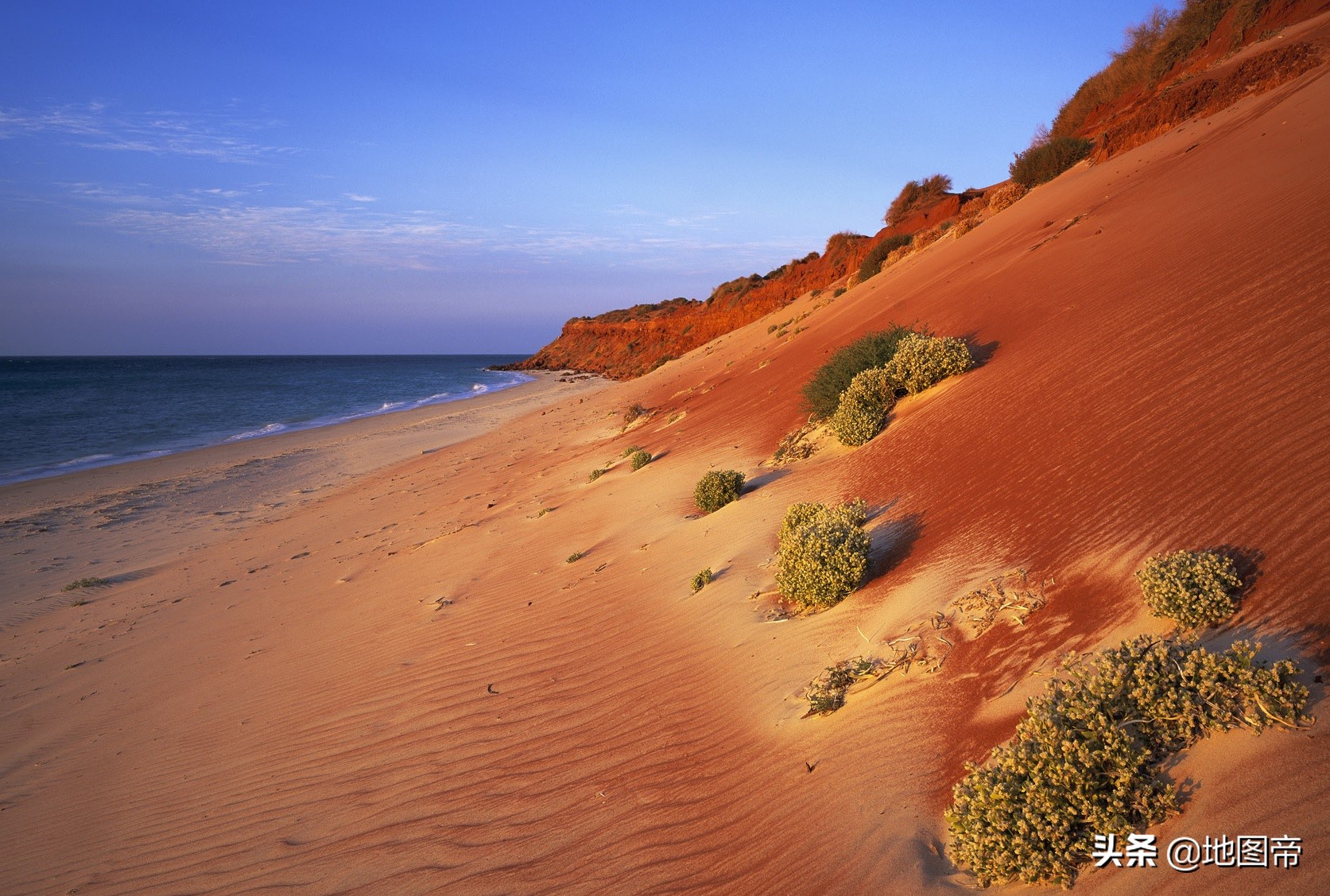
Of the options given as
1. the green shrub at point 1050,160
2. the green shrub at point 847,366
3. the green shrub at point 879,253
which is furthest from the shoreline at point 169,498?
the green shrub at point 1050,160

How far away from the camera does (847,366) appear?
10.5m

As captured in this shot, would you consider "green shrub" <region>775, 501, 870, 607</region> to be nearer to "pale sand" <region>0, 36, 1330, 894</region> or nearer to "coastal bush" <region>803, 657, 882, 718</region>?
"pale sand" <region>0, 36, 1330, 894</region>

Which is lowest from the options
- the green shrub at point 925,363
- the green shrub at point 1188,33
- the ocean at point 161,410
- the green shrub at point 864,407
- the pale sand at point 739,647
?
the pale sand at point 739,647

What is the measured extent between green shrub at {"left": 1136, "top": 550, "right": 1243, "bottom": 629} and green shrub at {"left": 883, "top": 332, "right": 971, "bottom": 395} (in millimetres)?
5691

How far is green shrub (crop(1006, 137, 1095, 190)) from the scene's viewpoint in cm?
2336

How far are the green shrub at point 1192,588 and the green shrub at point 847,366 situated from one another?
631 centimetres


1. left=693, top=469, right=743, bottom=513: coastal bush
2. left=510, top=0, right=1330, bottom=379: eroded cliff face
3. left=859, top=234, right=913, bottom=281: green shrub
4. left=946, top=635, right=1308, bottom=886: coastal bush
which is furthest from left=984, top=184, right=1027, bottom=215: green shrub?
left=946, top=635, right=1308, bottom=886: coastal bush

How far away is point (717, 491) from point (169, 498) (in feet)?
52.3

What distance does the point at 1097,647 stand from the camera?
13.0 ft

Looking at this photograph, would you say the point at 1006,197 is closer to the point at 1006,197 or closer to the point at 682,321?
the point at 1006,197

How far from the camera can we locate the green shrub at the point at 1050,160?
920 inches

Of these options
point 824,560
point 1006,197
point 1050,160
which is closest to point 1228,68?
point 1050,160

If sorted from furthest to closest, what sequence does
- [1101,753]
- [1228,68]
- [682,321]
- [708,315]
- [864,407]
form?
1. [682,321]
2. [708,315]
3. [1228,68]
4. [864,407]
5. [1101,753]

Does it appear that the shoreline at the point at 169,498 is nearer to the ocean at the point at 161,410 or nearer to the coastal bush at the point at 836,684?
the ocean at the point at 161,410
